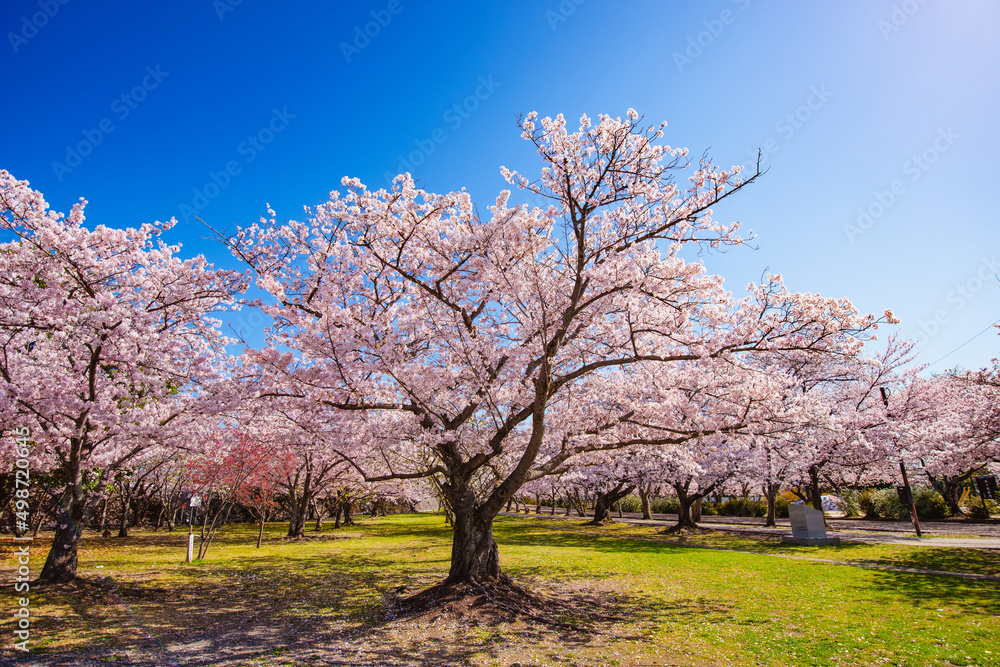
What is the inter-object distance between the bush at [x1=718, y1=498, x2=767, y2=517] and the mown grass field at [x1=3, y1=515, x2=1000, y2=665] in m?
22.9

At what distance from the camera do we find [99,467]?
13609 millimetres

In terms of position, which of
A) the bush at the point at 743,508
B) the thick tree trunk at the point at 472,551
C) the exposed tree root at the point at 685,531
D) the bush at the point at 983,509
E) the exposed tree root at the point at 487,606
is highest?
the thick tree trunk at the point at 472,551

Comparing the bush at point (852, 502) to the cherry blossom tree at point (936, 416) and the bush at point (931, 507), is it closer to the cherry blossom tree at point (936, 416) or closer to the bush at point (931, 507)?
the bush at point (931, 507)

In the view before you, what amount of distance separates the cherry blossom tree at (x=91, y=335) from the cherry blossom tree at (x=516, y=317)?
2.58m

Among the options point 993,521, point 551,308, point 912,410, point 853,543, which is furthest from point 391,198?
point 993,521

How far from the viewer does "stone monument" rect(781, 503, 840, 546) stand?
16531 millimetres

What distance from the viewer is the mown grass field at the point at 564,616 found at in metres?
6.14

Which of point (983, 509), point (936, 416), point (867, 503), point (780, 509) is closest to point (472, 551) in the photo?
point (936, 416)

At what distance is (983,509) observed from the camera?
24750mm

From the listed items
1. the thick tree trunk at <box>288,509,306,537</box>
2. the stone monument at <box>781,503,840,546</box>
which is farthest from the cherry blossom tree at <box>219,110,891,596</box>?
the thick tree trunk at <box>288,509,306,537</box>

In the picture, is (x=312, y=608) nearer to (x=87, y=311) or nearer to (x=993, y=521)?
(x=87, y=311)

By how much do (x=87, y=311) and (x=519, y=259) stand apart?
794cm

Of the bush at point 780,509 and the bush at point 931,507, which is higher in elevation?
the bush at point 931,507

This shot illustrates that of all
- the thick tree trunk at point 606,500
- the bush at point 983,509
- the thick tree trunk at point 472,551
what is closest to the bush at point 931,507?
the bush at point 983,509
